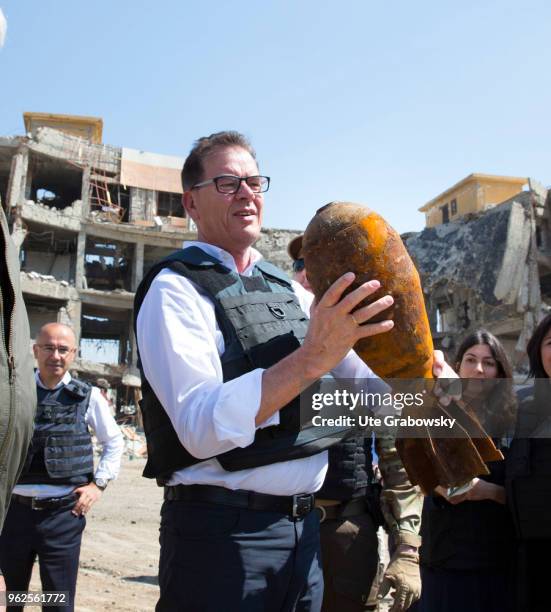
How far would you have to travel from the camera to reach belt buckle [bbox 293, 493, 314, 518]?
6.77 ft

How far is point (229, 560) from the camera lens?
1.92m

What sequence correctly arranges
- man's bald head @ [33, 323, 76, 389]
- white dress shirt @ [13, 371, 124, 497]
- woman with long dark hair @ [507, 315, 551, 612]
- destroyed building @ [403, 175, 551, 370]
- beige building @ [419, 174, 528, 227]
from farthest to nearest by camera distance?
beige building @ [419, 174, 528, 227], destroyed building @ [403, 175, 551, 370], white dress shirt @ [13, 371, 124, 497], man's bald head @ [33, 323, 76, 389], woman with long dark hair @ [507, 315, 551, 612]

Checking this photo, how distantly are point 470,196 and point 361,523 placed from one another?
142 ft

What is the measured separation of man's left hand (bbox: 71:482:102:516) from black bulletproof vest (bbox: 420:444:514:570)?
2.63 metres

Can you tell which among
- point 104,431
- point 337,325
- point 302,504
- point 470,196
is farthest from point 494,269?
point 337,325

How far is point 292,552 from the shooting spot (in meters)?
2.03

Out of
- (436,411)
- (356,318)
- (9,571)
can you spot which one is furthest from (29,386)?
(9,571)

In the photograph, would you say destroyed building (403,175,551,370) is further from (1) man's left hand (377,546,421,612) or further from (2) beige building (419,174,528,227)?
(1) man's left hand (377,546,421,612)

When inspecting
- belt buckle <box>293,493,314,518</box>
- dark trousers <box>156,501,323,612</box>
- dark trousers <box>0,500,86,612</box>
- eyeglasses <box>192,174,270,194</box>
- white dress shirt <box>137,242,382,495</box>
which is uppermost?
eyeglasses <box>192,174,270,194</box>

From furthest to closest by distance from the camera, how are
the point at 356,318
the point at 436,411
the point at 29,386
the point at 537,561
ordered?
1. the point at 537,561
2. the point at 436,411
3. the point at 356,318
4. the point at 29,386

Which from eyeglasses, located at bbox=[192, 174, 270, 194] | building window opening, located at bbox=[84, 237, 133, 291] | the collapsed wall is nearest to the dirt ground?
eyeglasses, located at bbox=[192, 174, 270, 194]

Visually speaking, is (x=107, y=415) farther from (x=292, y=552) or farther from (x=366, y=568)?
(x=292, y=552)

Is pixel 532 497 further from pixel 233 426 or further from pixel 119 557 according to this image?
pixel 119 557

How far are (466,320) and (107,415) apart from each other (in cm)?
2674
